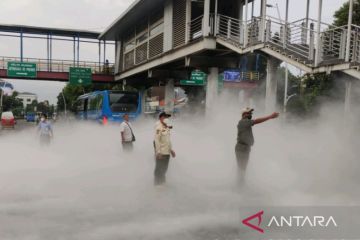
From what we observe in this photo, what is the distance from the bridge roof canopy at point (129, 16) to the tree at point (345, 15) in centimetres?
1041

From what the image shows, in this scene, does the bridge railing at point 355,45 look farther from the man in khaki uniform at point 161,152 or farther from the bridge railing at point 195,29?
the bridge railing at point 195,29

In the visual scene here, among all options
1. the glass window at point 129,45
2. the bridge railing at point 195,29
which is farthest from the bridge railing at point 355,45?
the glass window at point 129,45

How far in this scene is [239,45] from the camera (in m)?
15.3

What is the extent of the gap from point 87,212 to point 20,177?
348cm

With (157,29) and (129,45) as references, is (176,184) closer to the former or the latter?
(157,29)

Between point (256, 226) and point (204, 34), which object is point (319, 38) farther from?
point (256, 226)

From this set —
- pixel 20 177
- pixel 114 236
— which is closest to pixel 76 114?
pixel 20 177

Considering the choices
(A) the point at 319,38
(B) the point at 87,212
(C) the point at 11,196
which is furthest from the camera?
(A) the point at 319,38

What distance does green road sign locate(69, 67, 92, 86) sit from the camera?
1353 inches

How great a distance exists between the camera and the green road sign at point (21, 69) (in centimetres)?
3334

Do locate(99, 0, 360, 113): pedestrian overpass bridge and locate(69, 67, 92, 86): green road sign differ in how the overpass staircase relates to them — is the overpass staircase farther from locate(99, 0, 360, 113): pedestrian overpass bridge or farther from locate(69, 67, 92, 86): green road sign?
locate(69, 67, 92, 86): green road sign

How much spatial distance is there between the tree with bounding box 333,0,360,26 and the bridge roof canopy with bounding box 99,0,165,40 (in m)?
10.4

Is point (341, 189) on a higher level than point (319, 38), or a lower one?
lower

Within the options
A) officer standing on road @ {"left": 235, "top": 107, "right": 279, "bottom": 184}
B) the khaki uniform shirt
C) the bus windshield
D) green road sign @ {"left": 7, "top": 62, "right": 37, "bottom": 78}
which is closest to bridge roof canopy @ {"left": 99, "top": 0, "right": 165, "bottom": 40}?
the bus windshield
